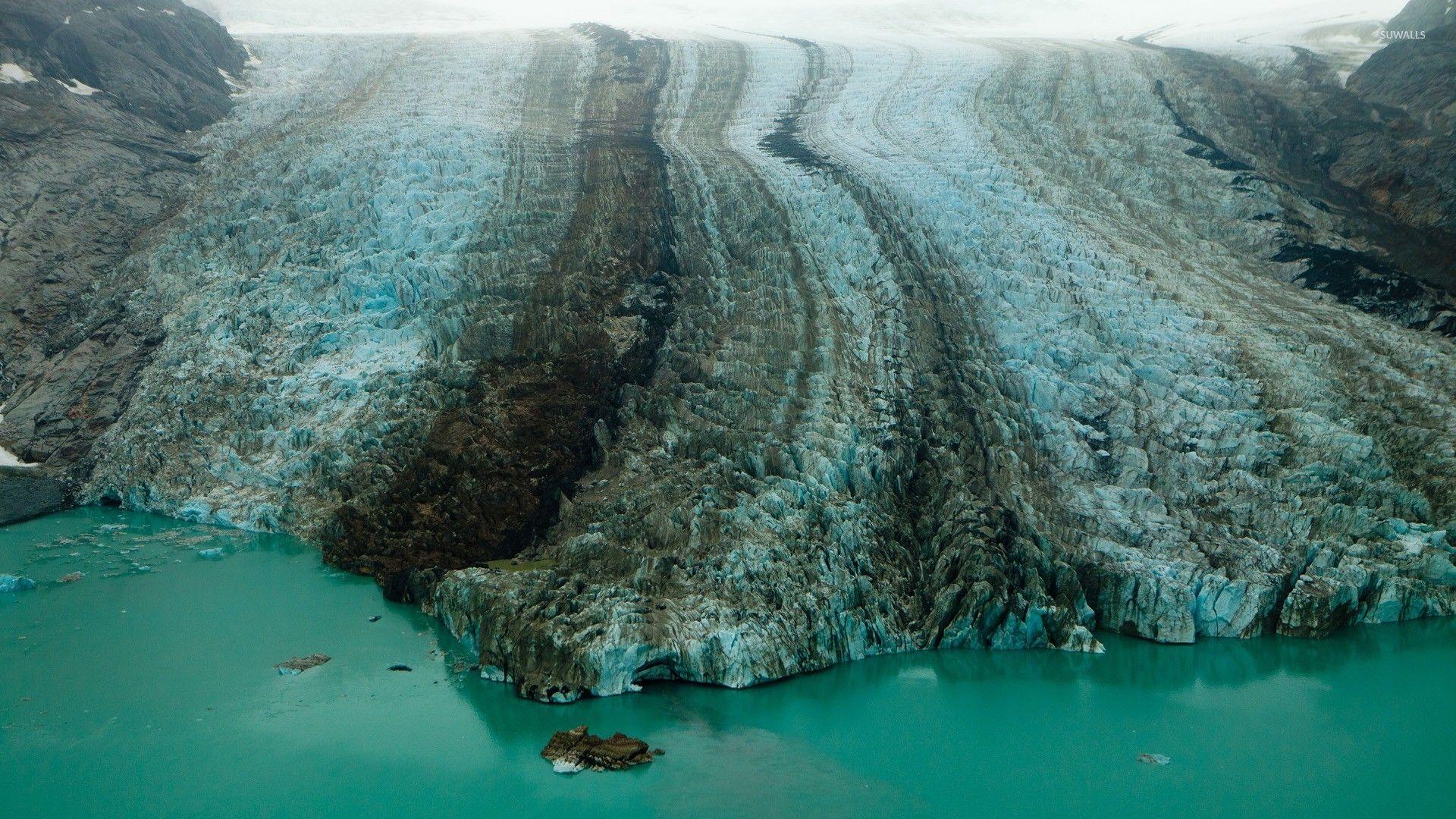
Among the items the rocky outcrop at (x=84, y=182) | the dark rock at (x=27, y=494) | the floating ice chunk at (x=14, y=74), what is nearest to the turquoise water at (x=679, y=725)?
the dark rock at (x=27, y=494)

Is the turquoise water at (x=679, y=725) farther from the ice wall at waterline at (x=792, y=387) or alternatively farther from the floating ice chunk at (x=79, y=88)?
the floating ice chunk at (x=79, y=88)

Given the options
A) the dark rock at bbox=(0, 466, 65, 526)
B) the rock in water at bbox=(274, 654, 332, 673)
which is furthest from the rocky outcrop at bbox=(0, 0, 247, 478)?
the rock in water at bbox=(274, 654, 332, 673)

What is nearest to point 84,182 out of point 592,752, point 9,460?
point 9,460

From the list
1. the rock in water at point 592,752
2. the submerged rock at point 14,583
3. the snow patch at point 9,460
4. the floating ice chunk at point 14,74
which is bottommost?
the submerged rock at point 14,583

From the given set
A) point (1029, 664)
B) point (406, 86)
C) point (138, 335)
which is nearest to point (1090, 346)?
point (1029, 664)

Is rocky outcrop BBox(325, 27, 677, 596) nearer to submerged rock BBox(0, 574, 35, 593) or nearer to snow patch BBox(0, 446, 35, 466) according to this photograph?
Answer: submerged rock BBox(0, 574, 35, 593)

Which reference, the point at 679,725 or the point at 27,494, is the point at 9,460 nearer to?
the point at 27,494
